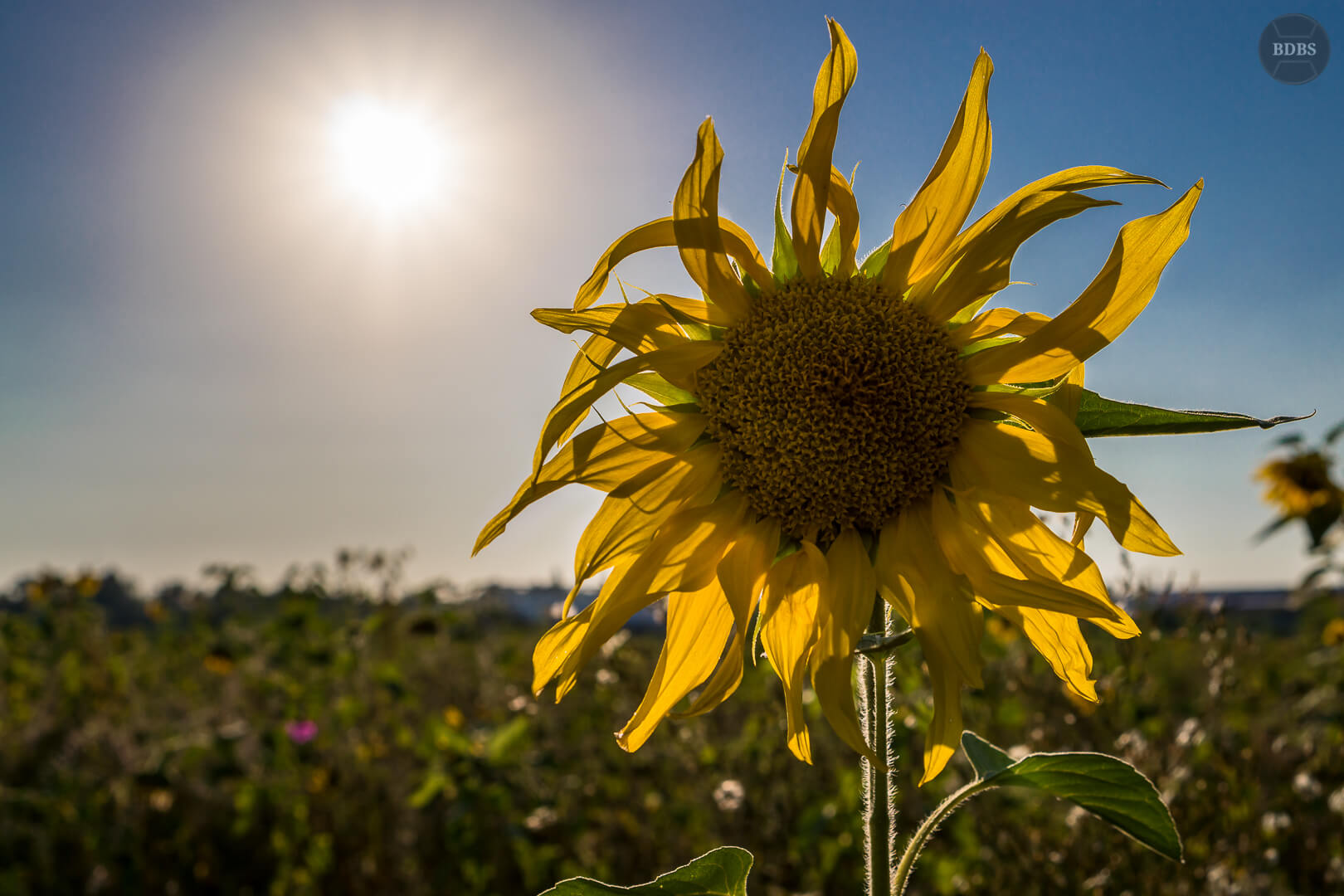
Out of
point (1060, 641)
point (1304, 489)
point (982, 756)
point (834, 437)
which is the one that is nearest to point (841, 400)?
point (834, 437)

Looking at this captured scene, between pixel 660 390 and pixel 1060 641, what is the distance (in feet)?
1.96

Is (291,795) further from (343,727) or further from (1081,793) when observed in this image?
(1081,793)

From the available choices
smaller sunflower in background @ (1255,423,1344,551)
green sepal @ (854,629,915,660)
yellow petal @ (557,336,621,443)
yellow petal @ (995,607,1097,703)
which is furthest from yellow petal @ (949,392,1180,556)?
smaller sunflower in background @ (1255,423,1344,551)

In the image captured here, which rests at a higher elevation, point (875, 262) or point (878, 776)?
point (875, 262)

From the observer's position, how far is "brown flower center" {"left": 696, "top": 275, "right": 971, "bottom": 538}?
108 cm

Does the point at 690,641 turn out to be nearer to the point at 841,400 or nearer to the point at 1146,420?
the point at 841,400

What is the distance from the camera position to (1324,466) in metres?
4.60

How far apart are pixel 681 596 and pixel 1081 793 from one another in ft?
1.74

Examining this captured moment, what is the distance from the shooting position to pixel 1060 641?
107cm

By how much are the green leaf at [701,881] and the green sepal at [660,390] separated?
557mm

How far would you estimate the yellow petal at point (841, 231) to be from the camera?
109cm

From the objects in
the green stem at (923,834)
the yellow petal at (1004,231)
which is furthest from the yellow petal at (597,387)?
the green stem at (923,834)

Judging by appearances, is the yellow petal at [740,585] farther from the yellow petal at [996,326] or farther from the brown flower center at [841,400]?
the yellow petal at [996,326]

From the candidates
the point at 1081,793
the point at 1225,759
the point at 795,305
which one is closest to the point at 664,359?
the point at 795,305
